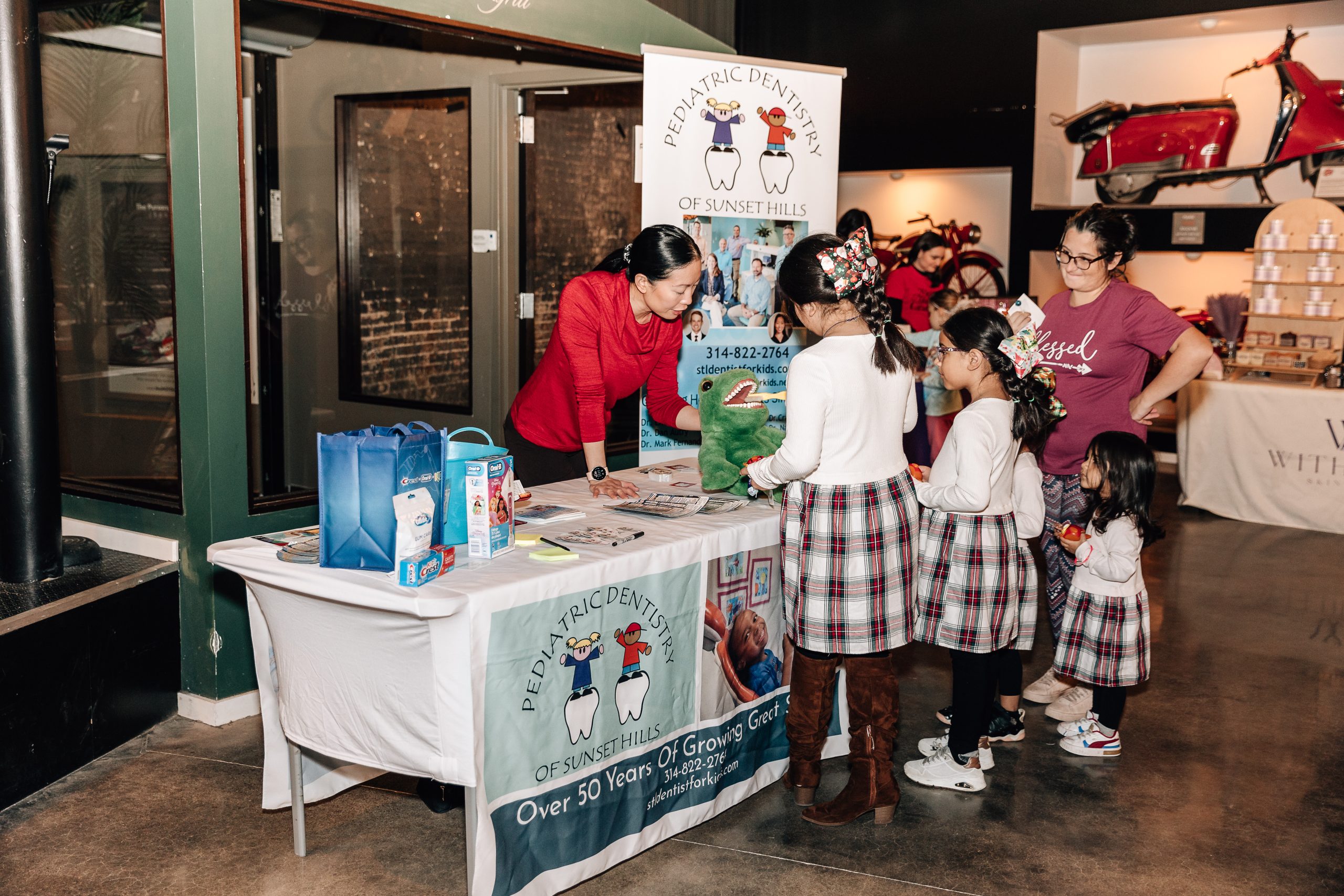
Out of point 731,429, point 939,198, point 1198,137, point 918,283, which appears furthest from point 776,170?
point 939,198

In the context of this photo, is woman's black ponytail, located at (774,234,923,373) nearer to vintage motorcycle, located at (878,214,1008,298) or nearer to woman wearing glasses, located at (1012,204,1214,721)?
woman wearing glasses, located at (1012,204,1214,721)

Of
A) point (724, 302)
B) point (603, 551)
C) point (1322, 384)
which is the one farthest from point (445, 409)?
point (1322, 384)

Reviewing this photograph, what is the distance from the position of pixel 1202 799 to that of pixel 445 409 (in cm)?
397

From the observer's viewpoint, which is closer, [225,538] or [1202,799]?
[1202,799]

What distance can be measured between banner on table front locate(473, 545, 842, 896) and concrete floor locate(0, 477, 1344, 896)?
5.3 inches

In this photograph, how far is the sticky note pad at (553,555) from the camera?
8.16ft

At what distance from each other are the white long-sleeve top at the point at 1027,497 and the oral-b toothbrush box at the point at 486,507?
150cm

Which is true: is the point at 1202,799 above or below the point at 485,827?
below

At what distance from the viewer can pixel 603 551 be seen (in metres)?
2.58

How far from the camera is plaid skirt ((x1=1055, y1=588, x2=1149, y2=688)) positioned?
3.29m

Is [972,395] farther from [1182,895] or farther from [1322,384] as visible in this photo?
[1322,384]

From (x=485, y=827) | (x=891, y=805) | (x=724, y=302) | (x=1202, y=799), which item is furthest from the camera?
(x=724, y=302)

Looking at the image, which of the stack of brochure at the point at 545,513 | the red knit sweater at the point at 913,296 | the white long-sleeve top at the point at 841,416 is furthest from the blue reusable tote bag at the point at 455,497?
the red knit sweater at the point at 913,296

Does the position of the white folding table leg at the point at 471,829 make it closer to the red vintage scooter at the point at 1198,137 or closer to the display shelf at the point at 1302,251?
the display shelf at the point at 1302,251
